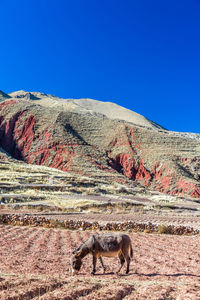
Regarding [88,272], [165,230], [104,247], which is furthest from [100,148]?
[104,247]

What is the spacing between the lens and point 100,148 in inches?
3108

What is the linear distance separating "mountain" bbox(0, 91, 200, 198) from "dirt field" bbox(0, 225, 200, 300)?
48511mm

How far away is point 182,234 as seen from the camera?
1797 cm

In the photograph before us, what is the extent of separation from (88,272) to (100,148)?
233 ft

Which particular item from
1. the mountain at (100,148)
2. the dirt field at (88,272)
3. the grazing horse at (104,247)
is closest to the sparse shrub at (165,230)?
the dirt field at (88,272)

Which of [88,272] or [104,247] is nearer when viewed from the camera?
[104,247]

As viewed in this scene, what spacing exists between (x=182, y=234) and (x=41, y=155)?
6256 centimetres

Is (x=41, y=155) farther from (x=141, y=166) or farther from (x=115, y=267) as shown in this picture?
(x=115, y=267)

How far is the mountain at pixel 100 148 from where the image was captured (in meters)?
67.9

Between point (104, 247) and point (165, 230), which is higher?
point (104, 247)

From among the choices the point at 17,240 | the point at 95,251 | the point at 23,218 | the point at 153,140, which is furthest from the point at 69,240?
the point at 153,140

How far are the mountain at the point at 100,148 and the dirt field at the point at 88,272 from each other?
48511 millimetres

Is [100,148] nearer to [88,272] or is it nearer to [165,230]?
[165,230]

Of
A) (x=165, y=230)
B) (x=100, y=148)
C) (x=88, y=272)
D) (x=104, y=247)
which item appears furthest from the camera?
(x=100, y=148)
